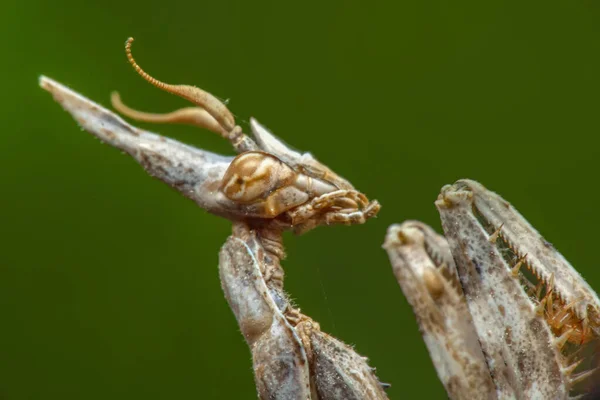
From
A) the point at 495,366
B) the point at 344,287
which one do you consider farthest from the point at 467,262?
the point at 344,287

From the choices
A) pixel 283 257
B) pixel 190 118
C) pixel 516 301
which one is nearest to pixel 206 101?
pixel 190 118

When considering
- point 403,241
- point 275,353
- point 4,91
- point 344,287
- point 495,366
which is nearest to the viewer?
point 275,353

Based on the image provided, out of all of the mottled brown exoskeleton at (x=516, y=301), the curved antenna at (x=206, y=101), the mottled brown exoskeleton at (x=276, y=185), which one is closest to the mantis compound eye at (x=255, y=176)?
the mottled brown exoskeleton at (x=276, y=185)

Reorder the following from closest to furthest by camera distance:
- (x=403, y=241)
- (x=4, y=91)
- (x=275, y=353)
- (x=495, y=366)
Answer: (x=275, y=353) → (x=495, y=366) → (x=403, y=241) → (x=4, y=91)

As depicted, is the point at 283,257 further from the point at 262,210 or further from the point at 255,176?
the point at 255,176

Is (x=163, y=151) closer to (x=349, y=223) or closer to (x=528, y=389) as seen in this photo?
(x=349, y=223)

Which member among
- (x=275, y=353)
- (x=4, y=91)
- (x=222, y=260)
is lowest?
(x=275, y=353)

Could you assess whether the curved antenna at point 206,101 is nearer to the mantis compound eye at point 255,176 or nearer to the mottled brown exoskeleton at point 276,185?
the mottled brown exoskeleton at point 276,185

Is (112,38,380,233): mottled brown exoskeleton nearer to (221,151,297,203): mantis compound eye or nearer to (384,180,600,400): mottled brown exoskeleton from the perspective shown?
(221,151,297,203): mantis compound eye

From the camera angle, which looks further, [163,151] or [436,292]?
[436,292]

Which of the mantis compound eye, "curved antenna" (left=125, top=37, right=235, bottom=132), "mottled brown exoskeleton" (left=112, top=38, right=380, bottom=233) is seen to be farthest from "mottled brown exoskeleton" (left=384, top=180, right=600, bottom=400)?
"curved antenna" (left=125, top=37, right=235, bottom=132)
